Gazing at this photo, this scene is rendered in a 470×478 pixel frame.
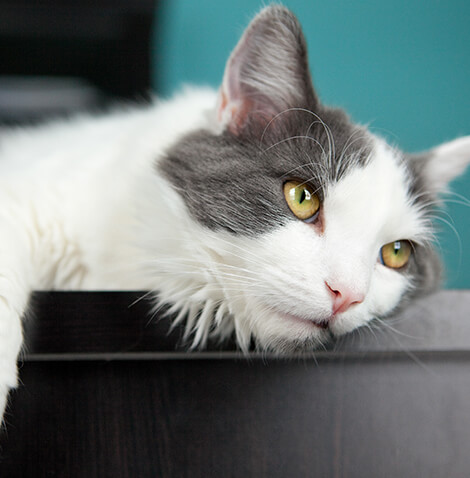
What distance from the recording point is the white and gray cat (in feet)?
2.68

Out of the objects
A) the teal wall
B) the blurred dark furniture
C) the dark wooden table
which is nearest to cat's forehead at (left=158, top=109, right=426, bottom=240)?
the dark wooden table

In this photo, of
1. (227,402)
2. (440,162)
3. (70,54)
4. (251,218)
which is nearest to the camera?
(227,402)

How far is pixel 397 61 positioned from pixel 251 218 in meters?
1.34

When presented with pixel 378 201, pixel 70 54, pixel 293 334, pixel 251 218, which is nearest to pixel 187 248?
pixel 251 218

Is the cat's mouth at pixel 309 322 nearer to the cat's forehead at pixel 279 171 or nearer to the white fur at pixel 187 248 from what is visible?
the white fur at pixel 187 248

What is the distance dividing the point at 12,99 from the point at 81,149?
33.1 inches

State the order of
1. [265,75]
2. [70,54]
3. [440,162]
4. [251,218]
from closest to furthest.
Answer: [251,218]
[265,75]
[440,162]
[70,54]

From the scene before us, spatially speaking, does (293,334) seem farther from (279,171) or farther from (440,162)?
(440,162)

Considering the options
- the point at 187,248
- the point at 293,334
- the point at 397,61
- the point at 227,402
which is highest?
the point at 397,61

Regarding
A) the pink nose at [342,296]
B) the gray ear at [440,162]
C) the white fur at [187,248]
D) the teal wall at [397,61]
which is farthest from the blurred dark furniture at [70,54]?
the pink nose at [342,296]

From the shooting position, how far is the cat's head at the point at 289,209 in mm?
815

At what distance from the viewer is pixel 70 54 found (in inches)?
73.7

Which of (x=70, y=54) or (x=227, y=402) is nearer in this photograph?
(x=227, y=402)

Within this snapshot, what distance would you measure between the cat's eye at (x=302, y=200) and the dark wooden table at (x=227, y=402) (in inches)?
8.7
